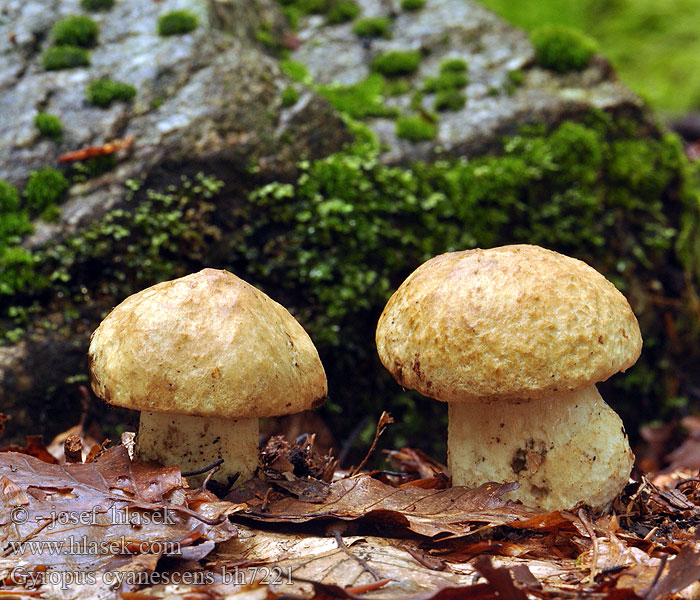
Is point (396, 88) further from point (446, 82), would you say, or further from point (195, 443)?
point (195, 443)

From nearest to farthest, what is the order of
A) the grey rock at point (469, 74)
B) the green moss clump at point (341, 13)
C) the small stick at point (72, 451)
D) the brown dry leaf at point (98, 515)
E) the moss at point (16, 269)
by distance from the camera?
1. the brown dry leaf at point (98, 515)
2. the small stick at point (72, 451)
3. the moss at point (16, 269)
4. the grey rock at point (469, 74)
5. the green moss clump at point (341, 13)

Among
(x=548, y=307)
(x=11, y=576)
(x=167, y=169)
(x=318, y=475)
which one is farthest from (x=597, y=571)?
(x=167, y=169)

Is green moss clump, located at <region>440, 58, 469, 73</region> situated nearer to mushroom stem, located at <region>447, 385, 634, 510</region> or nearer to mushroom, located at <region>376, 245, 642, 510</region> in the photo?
mushroom, located at <region>376, 245, 642, 510</region>

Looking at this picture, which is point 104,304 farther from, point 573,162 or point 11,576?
point 573,162

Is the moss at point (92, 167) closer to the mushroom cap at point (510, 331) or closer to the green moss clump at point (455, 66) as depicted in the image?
the mushroom cap at point (510, 331)

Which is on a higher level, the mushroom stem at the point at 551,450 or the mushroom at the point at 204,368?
the mushroom at the point at 204,368

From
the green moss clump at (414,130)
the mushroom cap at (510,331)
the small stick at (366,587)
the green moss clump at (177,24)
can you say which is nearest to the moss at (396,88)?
the green moss clump at (414,130)

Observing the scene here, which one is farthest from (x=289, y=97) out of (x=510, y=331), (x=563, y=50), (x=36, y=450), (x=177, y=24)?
(x=510, y=331)

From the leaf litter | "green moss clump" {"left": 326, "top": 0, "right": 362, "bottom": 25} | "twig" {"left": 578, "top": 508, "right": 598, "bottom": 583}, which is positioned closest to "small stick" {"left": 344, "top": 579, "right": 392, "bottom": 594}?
the leaf litter
